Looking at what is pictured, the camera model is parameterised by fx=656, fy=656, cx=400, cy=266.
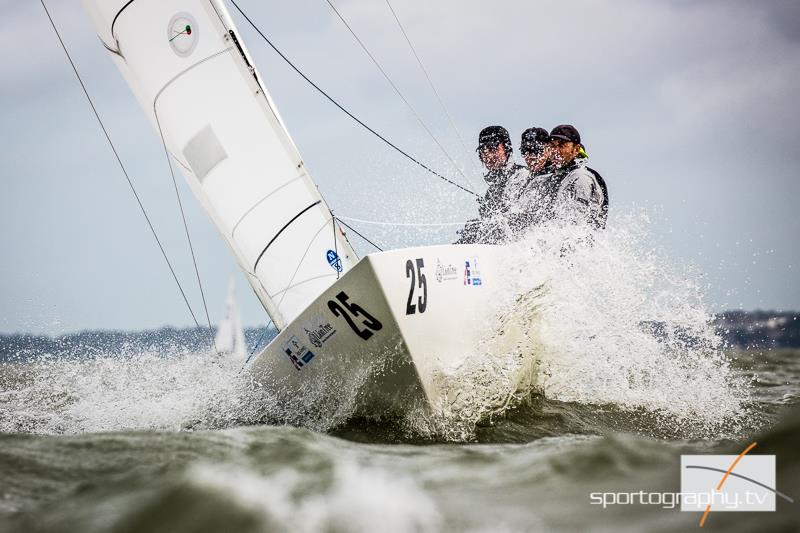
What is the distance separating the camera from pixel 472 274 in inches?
142

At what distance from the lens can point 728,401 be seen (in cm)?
423

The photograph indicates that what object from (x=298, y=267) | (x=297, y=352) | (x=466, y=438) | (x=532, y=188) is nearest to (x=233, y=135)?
(x=298, y=267)

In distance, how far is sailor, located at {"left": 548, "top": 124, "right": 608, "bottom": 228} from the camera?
4.61m

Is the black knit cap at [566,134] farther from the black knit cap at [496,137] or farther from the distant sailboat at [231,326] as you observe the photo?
the distant sailboat at [231,326]

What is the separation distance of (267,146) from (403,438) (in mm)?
2857

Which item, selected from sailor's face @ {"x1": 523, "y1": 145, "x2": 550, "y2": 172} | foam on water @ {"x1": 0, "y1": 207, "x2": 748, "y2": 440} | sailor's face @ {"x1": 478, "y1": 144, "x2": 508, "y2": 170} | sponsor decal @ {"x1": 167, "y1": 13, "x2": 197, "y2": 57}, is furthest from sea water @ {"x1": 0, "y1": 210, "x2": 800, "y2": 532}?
sponsor decal @ {"x1": 167, "y1": 13, "x2": 197, "y2": 57}

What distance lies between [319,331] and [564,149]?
246 cm

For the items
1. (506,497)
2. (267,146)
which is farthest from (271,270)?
(506,497)

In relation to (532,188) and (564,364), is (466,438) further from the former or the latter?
(532,188)

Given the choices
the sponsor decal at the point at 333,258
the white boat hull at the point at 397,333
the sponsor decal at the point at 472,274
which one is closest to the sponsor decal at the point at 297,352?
the white boat hull at the point at 397,333

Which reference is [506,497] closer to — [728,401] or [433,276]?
[433,276]

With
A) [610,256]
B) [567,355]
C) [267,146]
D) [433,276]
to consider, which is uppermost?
[267,146]

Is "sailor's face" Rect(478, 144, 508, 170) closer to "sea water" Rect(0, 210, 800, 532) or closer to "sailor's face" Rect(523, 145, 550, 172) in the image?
"sailor's face" Rect(523, 145, 550, 172)

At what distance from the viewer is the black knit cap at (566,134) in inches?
191
